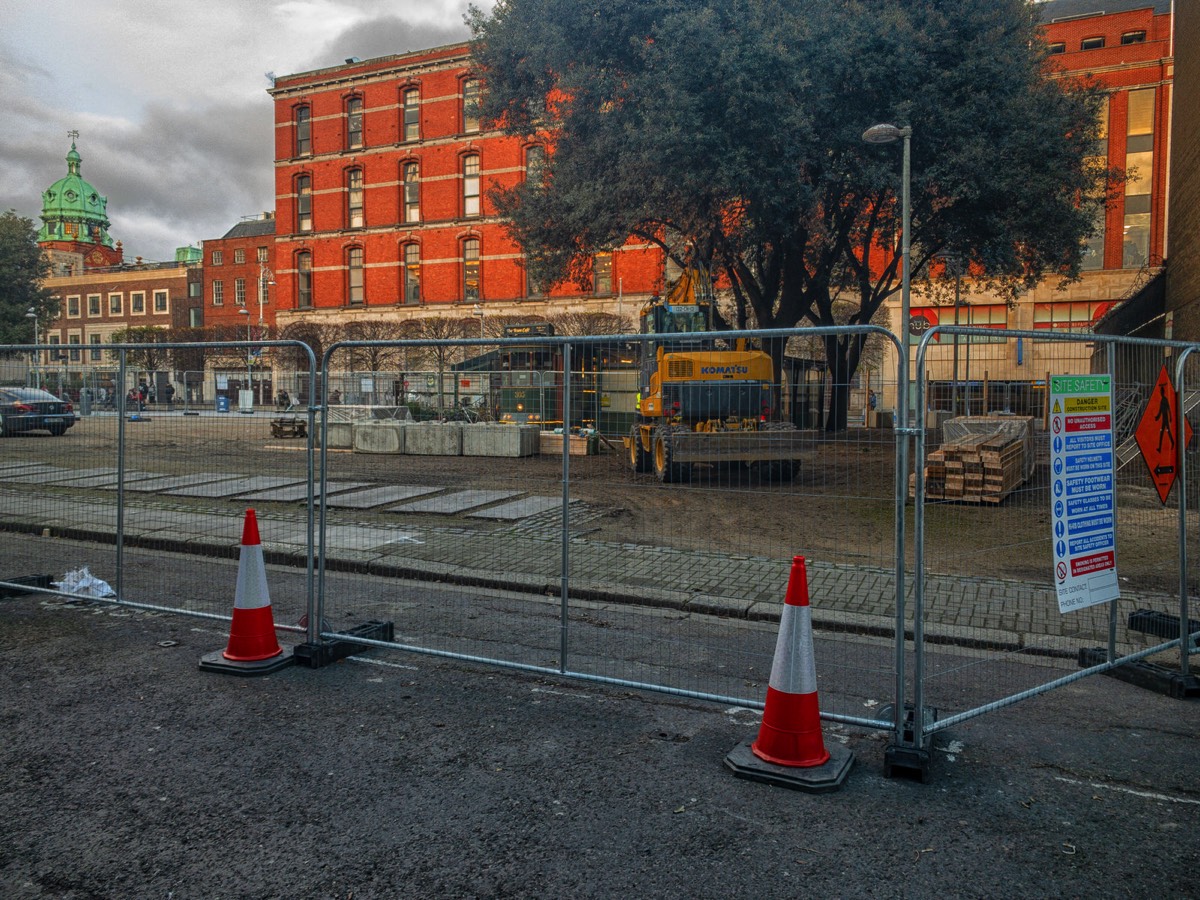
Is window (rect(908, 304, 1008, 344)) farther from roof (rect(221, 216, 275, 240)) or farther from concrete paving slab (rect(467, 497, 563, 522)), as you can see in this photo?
roof (rect(221, 216, 275, 240))

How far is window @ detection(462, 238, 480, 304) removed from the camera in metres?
55.3

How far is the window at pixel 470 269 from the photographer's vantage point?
5531cm

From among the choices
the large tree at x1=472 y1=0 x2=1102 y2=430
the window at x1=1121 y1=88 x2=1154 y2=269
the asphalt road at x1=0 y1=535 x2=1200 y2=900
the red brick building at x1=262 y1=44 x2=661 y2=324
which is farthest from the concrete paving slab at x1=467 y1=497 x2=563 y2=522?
the window at x1=1121 y1=88 x2=1154 y2=269

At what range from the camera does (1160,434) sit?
18.0ft

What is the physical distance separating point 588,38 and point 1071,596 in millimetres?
19580

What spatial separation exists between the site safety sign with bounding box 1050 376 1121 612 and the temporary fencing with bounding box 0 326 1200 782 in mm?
116

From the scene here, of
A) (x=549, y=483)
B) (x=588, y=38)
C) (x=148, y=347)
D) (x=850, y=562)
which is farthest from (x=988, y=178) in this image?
(x=148, y=347)

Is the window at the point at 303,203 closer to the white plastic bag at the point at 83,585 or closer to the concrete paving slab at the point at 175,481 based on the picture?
the concrete paving slab at the point at 175,481

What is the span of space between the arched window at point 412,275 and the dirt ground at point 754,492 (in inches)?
1934

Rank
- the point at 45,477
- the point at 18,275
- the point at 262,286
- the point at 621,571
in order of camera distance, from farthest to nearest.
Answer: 1. the point at 262,286
2. the point at 18,275
3. the point at 621,571
4. the point at 45,477

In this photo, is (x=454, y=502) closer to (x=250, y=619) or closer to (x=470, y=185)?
(x=250, y=619)

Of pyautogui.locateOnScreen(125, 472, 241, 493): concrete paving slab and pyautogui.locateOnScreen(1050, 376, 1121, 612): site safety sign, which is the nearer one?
pyautogui.locateOnScreen(1050, 376, 1121, 612): site safety sign

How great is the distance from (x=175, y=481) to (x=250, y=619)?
2.98 metres

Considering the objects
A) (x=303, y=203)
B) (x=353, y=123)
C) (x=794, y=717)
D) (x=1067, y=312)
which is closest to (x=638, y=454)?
(x=794, y=717)
